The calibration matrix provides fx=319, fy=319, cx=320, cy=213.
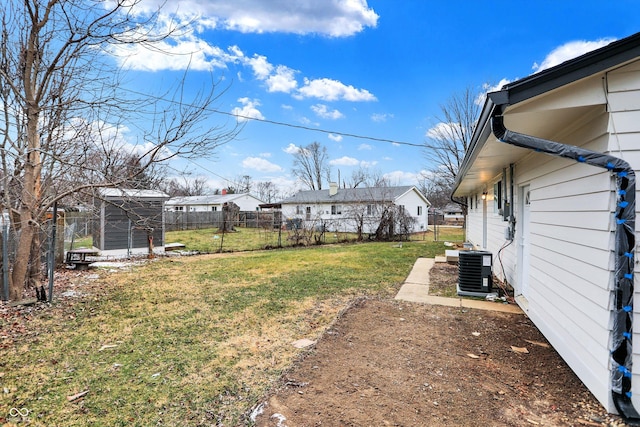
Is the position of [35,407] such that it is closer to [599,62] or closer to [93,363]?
[93,363]

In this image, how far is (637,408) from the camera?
2.40 m

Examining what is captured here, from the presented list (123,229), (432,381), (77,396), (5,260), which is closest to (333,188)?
(123,229)

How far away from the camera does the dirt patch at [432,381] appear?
238 centimetres

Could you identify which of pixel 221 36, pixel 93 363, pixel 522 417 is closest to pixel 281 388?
pixel 522 417

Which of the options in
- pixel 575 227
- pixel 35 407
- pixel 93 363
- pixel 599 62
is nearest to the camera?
pixel 599 62

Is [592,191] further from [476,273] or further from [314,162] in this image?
[314,162]

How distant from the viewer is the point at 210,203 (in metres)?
33.6

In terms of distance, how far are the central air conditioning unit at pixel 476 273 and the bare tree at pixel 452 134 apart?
52.1 ft

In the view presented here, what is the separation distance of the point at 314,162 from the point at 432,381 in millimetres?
40221

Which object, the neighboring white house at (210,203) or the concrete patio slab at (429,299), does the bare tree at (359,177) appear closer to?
the neighboring white house at (210,203)

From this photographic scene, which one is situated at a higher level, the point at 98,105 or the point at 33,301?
the point at 98,105

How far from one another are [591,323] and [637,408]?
24.5 inches

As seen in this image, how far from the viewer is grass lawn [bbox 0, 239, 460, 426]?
2598 mm

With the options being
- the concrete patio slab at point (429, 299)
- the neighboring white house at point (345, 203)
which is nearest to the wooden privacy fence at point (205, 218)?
the neighboring white house at point (345, 203)
